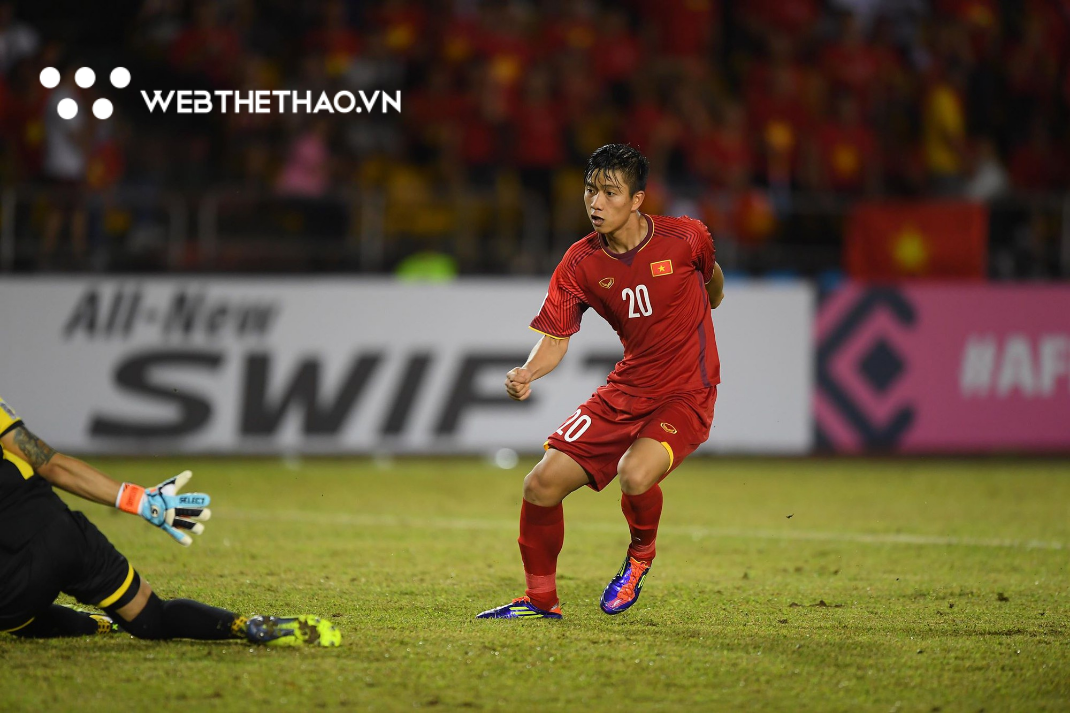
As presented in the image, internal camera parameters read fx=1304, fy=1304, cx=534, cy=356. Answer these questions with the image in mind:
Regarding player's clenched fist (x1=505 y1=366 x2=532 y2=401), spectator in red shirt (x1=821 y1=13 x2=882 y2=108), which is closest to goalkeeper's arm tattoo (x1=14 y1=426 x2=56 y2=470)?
player's clenched fist (x1=505 y1=366 x2=532 y2=401)

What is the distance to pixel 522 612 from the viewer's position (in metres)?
6.13

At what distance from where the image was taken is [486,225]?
44.0 feet

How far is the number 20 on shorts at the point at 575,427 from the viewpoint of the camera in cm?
624

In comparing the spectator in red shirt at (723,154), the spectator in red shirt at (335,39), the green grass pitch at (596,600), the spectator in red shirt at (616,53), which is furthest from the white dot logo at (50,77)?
the spectator in red shirt at (723,154)

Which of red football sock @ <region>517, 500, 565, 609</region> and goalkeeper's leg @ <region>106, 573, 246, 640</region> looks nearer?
goalkeeper's leg @ <region>106, 573, 246, 640</region>

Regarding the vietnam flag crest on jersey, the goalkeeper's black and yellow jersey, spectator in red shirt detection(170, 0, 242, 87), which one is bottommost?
the goalkeeper's black and yellow jersey

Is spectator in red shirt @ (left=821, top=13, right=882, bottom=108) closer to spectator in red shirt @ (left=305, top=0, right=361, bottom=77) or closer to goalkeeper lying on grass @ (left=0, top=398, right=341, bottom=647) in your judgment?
spectator in red shirt @ (left=305, top=0, right=361, bottom=77)

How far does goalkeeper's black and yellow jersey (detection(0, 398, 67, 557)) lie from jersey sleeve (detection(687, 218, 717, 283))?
124 inches

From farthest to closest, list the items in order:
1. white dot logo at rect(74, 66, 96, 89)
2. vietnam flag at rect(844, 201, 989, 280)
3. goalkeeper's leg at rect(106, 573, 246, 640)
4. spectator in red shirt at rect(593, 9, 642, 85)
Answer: spectator in red shirt at rect(593, 9, 642, 85) < vietnam flag at rect(844, 201, 989, 280) < white dot logo at rect(74, 66, 96, 89) < goalkeeper's leg at rect(106, 573, 246, 640)

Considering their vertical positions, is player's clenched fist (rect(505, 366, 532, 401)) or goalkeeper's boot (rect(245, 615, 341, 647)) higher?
player's clenched fist (rect(505, 366, 532, 401))

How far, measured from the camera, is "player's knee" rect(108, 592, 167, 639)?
524 cm

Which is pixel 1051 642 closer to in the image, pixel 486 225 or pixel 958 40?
pixel 486 225

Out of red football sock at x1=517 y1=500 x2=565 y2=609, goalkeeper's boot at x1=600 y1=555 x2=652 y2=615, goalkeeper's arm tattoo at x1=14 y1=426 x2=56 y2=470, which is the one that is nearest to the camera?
goalkeeper's arm tattoo at x1=14 y1=426 x2=56 y2=470

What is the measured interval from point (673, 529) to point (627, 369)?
2.88 metres
